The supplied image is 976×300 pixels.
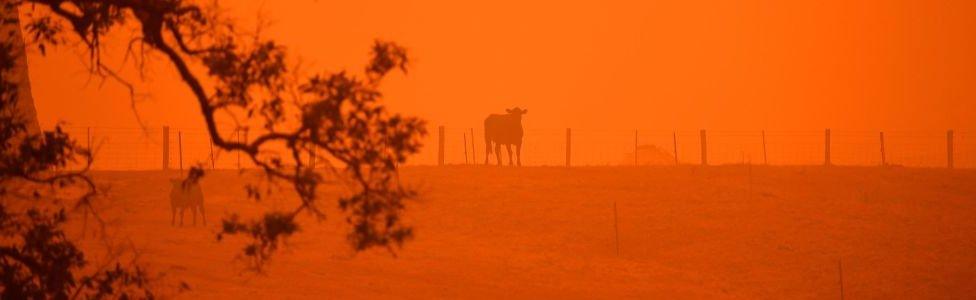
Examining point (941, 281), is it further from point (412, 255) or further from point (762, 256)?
point (412, 255)

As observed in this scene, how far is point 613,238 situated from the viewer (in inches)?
976

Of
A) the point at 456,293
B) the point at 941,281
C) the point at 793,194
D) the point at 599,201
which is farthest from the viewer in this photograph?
the point at 793,194

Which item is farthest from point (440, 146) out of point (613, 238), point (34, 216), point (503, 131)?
point (34, 216)

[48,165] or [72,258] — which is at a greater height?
[48,165]

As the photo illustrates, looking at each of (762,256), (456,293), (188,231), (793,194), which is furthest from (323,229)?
(793,194)

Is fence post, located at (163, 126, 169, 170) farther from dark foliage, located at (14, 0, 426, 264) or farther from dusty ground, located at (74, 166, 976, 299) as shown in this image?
dark foliage, located at (14, 0, 426, 264)

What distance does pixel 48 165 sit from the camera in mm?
9242

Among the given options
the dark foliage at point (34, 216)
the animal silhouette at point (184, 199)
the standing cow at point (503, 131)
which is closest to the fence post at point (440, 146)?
the standing cow at point (503, 131)

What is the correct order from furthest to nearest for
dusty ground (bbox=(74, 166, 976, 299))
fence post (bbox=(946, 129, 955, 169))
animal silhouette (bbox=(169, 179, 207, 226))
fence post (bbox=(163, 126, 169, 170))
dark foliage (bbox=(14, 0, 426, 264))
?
1. fence post (bbox=(946, 129, 955, 169))
2. fence post (bbox=(163, 126, 169, 170))
3. animal silhouette (bbox=(169, 179, 207, 226))
4. dusty ground (bbox=(74, 166, 976, 299))
5. dark foliage (bbox=(14, 0, 426, 264))

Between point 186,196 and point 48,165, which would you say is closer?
point 48,165

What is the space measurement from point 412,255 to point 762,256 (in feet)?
21.1

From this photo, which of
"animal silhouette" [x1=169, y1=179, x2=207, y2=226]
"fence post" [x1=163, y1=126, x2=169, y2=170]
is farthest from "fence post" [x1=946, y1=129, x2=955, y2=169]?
"animal silhouette" [x1=169, y1=179, x2=207, y2=226]

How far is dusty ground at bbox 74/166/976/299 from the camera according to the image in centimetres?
2011

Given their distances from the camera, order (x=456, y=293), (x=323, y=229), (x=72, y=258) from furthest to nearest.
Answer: (x=323, y=229) → (x=456, y=293) → (x=72, y=258)
